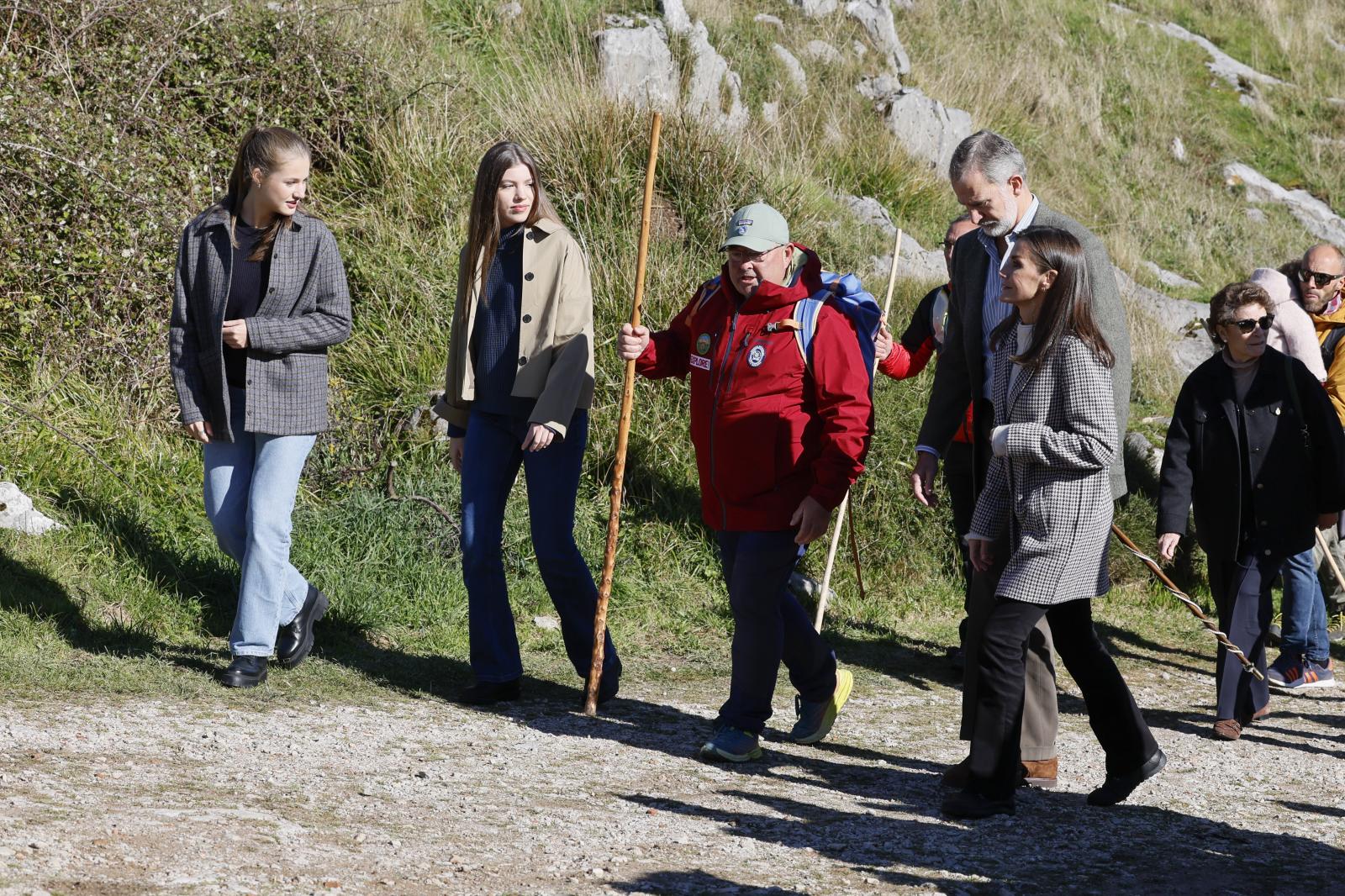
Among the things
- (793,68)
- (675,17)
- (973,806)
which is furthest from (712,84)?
(973,806)

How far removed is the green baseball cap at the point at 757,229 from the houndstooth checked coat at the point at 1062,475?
92 centimetres

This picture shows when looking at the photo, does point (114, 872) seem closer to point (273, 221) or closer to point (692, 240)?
point (273, 221)

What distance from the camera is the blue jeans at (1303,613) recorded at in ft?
21.1

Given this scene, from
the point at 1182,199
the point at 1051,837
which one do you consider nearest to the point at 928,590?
the point at 1051,837

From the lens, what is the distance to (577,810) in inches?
164

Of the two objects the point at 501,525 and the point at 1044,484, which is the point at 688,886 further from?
the point at 501,525

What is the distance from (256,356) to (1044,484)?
9.27 feet

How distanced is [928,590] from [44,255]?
5.18m

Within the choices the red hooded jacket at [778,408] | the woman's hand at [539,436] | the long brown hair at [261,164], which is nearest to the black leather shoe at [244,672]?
the woman's hand at [539,436]

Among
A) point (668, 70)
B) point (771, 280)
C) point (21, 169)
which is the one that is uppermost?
point (668, 70)

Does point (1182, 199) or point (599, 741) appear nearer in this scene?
point (599, 741)

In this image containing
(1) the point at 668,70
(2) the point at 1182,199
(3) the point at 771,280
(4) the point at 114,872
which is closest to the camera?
(4) the point at 114,872

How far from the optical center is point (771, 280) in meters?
4.71

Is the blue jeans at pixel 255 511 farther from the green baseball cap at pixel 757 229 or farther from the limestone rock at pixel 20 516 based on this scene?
the green baseball cap at pixel 757 229
